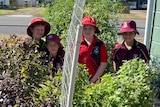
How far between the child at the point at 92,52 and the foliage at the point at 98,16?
1.10m

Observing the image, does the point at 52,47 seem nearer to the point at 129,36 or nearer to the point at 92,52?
the point at 92,52

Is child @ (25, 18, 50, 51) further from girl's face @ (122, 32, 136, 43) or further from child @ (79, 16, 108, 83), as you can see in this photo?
girl's face @ (122, 32, 136, 43)

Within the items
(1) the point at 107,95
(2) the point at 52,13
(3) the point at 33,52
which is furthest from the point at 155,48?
(1) the point at 107,95

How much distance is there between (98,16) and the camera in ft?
17.1

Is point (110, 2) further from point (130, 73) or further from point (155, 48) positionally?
point (130, 73)

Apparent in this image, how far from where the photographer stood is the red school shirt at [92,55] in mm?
3908

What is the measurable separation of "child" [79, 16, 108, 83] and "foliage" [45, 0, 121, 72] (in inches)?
43.4

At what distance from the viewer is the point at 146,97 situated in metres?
2.38

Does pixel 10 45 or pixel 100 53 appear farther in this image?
pixel 100 53

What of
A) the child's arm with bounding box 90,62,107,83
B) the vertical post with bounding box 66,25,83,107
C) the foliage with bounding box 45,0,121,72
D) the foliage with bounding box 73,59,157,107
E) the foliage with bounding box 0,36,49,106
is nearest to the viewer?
the vertical post with bounding box 66,25,83,107

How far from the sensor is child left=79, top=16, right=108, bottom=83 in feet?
12.8

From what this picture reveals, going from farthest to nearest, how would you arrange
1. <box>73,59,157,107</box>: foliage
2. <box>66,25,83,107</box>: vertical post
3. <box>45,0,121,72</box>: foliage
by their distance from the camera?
<box>45,0,121,72</box>: foliage → <box>73,59,157,107</box>: foliage → <box>66,25,83,107</box>: vertical post

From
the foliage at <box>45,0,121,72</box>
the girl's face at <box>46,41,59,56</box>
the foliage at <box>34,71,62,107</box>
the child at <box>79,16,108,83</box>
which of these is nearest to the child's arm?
the child at <box>79,16,108,83</box>

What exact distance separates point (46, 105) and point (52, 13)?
3277mm
